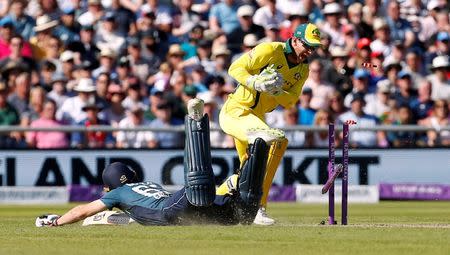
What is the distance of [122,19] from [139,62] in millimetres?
989

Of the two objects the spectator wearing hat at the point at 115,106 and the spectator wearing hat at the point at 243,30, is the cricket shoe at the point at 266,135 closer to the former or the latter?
the spectator wearing hat at the point at 115,106

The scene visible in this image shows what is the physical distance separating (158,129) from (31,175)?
1953 millimetres

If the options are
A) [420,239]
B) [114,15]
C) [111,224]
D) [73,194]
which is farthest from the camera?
[114,15]

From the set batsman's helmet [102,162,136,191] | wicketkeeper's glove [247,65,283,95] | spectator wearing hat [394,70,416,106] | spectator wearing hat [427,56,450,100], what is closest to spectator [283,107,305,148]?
→ spectator wearing hat [394,70,416,106]

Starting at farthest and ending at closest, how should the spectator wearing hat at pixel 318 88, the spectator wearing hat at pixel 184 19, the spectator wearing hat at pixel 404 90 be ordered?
the spectator wearing hat at pixel 184 19 < the spectator wearing hat at pixel 404 90 < the spectator wearing hat at pixel 318 88

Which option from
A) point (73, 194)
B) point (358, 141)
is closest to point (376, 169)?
point (358, 141)

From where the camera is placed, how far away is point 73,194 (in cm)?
1759

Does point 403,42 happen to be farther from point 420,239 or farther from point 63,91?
point 420,239

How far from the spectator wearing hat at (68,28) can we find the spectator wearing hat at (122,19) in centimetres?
63

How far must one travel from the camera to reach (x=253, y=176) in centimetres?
1034

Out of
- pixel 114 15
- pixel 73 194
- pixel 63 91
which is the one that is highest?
pixel 114 15

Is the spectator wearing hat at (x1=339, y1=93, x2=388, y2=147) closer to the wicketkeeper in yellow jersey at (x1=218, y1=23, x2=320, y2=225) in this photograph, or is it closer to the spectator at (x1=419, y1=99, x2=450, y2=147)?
the spectator at (x1=419, y1=99, x2=450, y2=147)

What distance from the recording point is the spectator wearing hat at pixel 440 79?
61.2 feet

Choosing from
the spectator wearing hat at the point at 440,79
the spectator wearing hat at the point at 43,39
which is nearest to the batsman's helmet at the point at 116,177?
the spectator wearing hat at the point at 43,39
